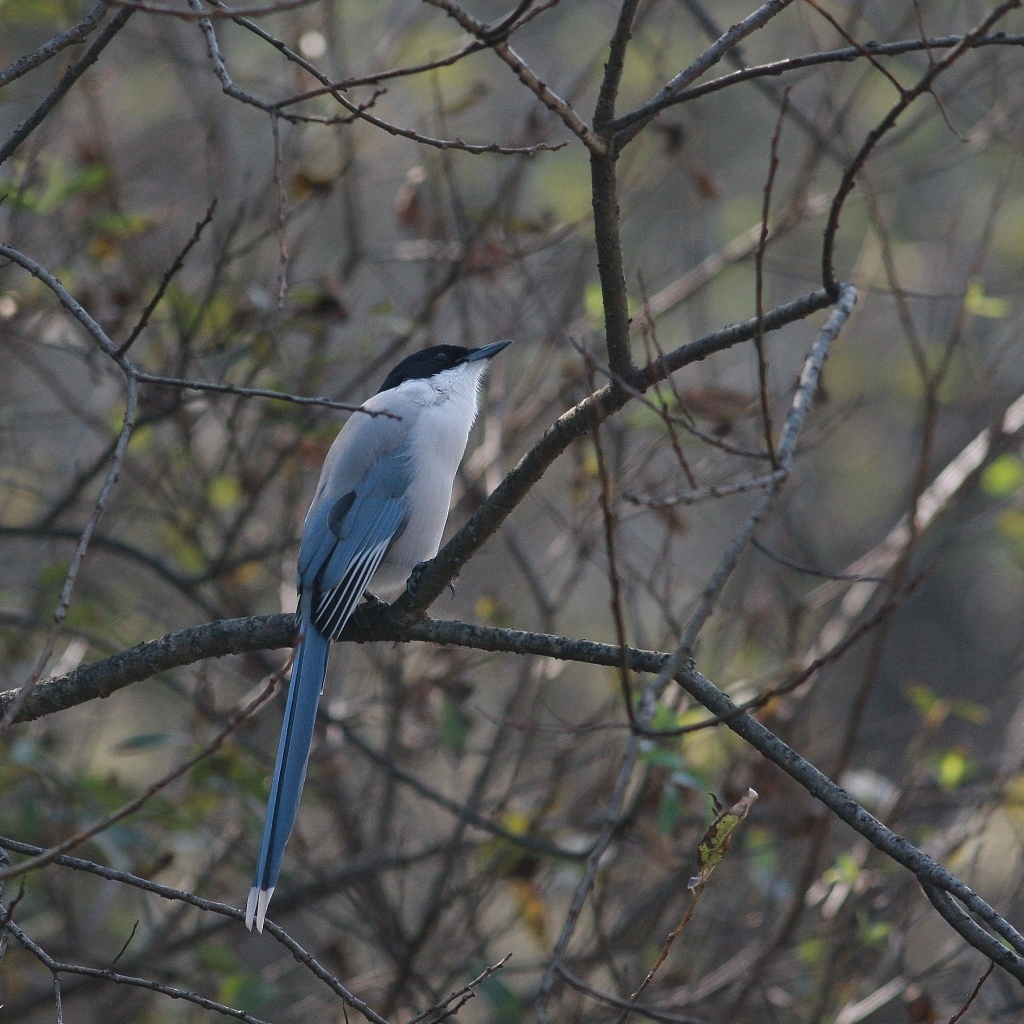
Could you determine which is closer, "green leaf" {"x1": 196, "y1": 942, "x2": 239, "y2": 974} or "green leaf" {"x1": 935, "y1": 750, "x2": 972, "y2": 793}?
"green leaf" {"x1": 935, "y1": 750, "x2": 972, "y2": 793}

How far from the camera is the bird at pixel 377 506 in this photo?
3.22 metres

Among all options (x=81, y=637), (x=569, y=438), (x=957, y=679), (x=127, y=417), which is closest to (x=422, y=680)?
(x=81, y=637)

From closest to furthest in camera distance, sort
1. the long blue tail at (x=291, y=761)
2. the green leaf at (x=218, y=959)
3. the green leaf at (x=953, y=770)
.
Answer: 1. the long blue tail at (x=291, y=761)
2. the green leaf at (x=953, y=770)
3. the green leaf at (x=218, y=959)

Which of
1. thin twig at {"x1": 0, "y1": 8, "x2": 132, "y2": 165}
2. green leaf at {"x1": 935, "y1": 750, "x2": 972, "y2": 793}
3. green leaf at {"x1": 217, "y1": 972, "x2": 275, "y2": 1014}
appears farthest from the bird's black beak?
green leaf at {"x1": 217, "y1": 972, "x2": 275, "y2": 1014}

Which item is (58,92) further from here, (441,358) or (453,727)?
(453,727)

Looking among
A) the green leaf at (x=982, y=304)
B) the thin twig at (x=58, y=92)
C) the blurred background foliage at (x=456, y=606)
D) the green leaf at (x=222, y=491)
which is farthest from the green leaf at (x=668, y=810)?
the thin twig at (x=58, y=92)

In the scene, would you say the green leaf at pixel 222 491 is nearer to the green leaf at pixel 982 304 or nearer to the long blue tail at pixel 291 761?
the long blue tail at pixel 291 761

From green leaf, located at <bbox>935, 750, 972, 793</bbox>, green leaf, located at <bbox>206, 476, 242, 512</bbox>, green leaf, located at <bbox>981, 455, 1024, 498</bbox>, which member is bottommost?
green leaf, located at <bbox>935, 750, 972, 793</bbox>

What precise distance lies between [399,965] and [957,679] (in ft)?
18.3

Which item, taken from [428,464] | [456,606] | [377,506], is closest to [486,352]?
[428,464]

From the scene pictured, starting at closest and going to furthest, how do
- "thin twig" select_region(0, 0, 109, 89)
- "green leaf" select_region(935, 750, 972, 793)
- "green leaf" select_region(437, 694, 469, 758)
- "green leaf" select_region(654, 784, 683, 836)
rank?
"thin twig" select_region(0, 0, 109, 89)
"green leaf" select_region(654, 784, 683, 836)
"green leaf" select_region(935, 750, 972, 793)
"green leaf" select_region(437, 694, 469, 758)

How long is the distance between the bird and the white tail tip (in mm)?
305

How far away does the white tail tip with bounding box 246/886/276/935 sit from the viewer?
244cm

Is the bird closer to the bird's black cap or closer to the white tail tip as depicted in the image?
the bird's black cap
